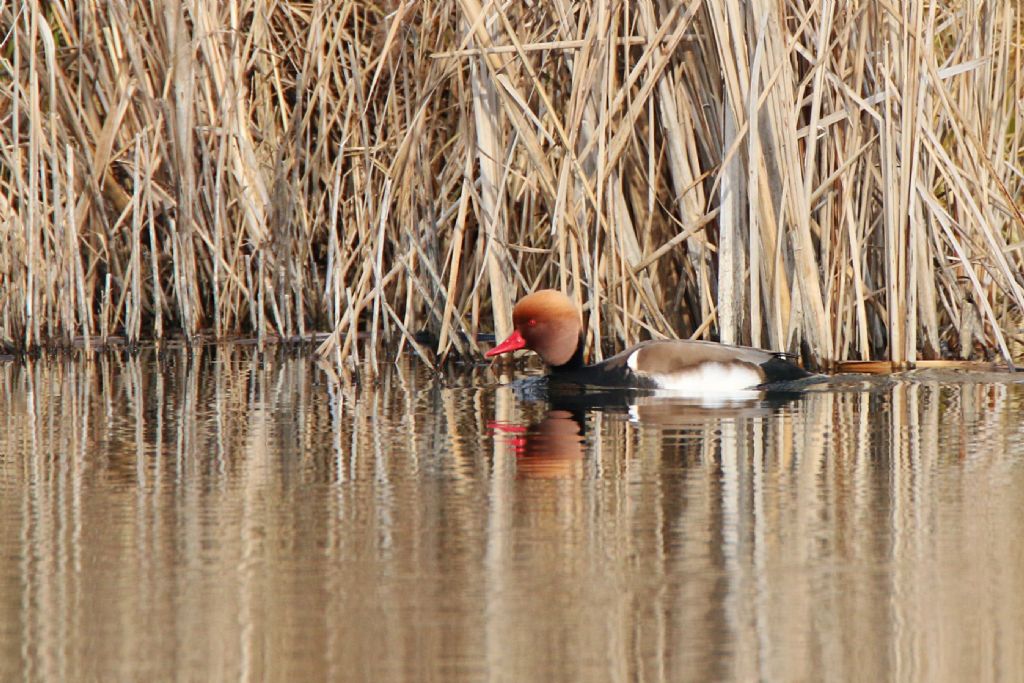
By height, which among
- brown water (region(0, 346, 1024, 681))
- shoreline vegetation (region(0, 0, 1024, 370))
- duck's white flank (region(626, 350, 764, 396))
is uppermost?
shoreline vegetation (region(0, 0, 1024, 370))

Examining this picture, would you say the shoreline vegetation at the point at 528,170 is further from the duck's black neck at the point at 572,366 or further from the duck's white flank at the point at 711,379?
the duck's white flank at the point at 711,379

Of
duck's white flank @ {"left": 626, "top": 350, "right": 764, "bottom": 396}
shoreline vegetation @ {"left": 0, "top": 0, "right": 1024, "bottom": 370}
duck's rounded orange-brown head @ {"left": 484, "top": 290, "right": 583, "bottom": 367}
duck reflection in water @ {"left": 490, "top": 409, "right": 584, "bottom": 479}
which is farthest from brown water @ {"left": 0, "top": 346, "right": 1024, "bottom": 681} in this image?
shoreline vegetation @ {"left": 0, "top": 0, "right": 1024, "bottom": 370}

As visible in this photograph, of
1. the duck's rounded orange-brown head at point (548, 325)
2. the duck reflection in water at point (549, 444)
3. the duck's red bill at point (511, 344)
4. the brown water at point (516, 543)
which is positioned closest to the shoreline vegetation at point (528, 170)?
the duck's rounded orange-brown head at point (548, 325)

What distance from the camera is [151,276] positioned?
9734 mm

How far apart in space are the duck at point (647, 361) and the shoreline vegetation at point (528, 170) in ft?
0.55

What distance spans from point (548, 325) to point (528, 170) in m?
0.83

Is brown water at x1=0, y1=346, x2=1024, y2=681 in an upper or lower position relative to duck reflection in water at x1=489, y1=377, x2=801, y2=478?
lower

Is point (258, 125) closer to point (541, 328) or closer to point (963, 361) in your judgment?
point (541, 328)

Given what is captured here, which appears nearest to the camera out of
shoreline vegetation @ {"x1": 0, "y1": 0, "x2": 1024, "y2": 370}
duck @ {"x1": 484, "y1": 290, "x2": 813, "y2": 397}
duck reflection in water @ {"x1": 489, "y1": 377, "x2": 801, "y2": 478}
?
duck reflection in water @ {"x1": 489, "y1": 377, "x2": 801, "y2": 478}

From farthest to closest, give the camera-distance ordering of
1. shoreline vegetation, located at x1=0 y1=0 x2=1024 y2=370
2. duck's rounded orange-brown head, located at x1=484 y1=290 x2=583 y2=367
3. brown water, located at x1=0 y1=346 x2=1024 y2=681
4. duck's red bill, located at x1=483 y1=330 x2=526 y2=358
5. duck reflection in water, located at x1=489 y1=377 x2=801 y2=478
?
duck's red bill, located at x1=483 y1=330 x2=526 y2=358 < duck's rounded orange-brown head, located at x1=484 y1=290 x2=583 y2=367 < shoreline vegetation, located at x1=0 y1=0 x2=1024 y2=370 < duck reflection in water, located at x1=489 y1=377 x2=801 y2=478 < brown water, located at x1=0 y1=346 x2=1024 y2=681

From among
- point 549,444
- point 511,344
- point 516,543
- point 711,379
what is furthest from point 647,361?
point 516,543

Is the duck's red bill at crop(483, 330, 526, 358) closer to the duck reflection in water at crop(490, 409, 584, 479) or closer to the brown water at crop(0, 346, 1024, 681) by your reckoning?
the duck reflection in water at crop(490, 409, 584, 479)

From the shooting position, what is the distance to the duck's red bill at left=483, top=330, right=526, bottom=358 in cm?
777

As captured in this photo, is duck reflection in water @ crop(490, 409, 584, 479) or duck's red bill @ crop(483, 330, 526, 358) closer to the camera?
duck reflection in water @ crop(490, 409, 584, 479)
